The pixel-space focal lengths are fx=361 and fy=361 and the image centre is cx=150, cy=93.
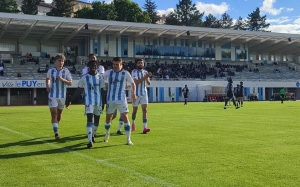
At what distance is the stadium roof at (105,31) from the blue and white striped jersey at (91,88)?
38.0m

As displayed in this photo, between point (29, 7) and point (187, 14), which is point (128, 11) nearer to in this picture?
point (29, 7)

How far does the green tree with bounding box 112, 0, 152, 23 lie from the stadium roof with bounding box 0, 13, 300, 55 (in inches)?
753

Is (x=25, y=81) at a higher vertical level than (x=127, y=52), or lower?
lower

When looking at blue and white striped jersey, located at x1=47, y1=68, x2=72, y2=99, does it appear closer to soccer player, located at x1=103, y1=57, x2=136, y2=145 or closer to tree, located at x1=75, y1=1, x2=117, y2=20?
soccer player, located at x1=103, y1=57, x2=136, y2=145

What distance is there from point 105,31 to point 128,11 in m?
24.5

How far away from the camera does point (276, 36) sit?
57781 mm

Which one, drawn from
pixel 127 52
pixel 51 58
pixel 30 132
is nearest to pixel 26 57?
pixel 51 58

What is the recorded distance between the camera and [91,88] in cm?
815

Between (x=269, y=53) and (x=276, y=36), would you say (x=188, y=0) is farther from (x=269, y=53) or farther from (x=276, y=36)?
(x=276, y=36)

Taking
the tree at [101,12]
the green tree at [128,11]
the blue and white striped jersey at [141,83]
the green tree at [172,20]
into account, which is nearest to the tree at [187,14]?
the green tree at [172,20]

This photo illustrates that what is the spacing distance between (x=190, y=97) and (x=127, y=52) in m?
13.2

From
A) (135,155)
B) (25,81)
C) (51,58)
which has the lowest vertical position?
(135,155)

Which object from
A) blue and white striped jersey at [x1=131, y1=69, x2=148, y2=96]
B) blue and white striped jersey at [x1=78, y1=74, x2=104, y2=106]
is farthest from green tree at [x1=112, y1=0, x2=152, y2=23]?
blue and white striped jersey at [x1=78, y1=74, x2=104, y2=106]

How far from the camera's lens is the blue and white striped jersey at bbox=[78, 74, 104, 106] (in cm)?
810
